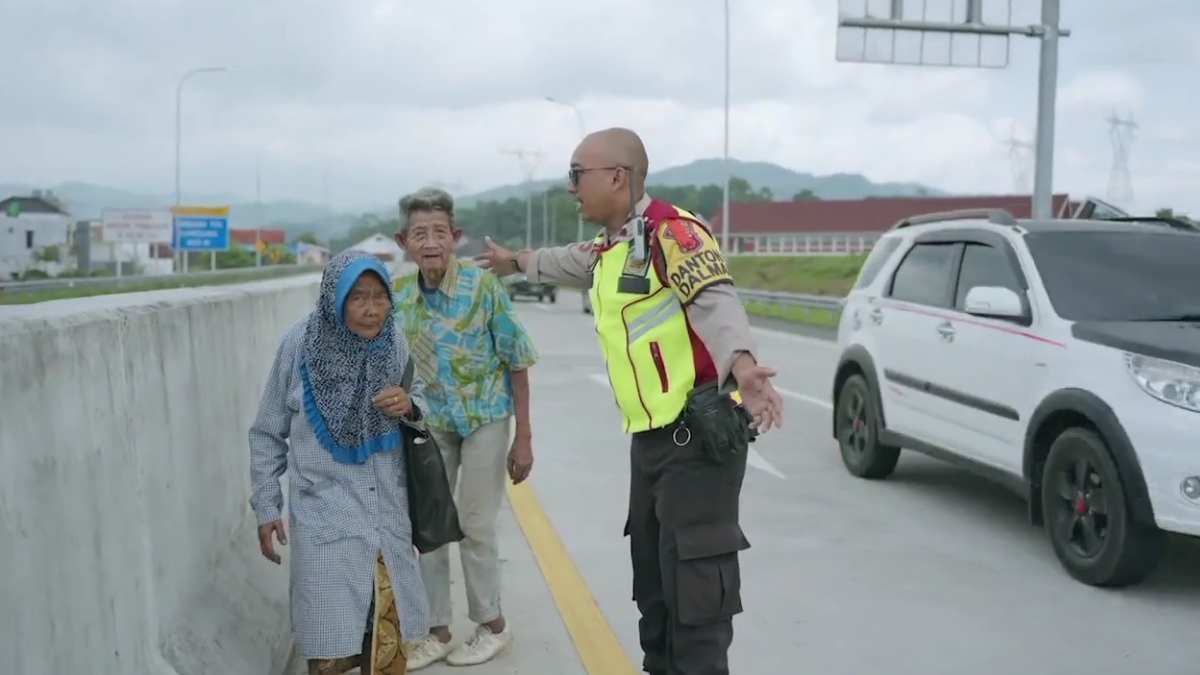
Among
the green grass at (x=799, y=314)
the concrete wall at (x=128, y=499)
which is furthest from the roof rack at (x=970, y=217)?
the green grass at (x=799, y=314)

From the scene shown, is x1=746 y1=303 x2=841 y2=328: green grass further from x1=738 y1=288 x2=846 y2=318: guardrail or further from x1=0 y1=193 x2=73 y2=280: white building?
x1=0 y1=193 x2=73 y2=280: white building

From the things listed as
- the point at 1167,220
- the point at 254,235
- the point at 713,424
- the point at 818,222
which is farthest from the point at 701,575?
the point at 254,235

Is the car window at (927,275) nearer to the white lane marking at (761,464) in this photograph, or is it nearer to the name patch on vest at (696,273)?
the white lane marking at (761,464)

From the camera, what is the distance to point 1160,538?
19.4 feet

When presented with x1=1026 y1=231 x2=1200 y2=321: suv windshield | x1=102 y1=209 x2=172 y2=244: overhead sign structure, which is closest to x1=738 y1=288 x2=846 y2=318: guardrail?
x1=1026 y1=231 x2=1200 y2=321: suv windshield

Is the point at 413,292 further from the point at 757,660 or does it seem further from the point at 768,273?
the point at 768,273

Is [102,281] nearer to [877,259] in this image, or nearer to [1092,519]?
[877,259]

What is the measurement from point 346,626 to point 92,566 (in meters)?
0.86

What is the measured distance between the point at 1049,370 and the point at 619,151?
12.3 ft

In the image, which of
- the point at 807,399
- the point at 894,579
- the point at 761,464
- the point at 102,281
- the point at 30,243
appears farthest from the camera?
the point at 30,243

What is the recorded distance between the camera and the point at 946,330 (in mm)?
7832

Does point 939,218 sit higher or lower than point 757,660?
higher

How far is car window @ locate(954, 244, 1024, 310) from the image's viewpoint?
750 centimetres

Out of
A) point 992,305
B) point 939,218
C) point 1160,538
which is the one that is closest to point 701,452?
point 1160,538
